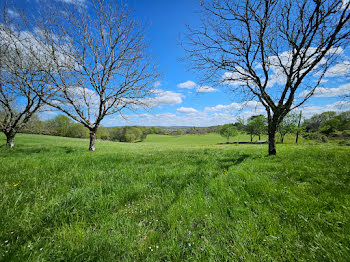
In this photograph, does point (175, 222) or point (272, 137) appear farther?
point (272, 137)

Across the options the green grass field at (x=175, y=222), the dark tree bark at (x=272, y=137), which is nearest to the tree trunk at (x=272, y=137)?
the dark tree bark at (x=272, y=137)

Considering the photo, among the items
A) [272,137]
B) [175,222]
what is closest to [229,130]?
[272,137]

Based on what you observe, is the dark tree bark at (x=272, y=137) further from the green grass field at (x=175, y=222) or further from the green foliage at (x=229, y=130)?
the green foliage at (x=229, y=130)

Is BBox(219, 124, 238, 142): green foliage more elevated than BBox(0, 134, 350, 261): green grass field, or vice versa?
BBox(219, 124, 238, 142): green foliage

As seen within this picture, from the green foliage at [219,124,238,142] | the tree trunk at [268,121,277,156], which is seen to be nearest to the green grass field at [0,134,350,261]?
the tree trunk at [268,121,277,156]

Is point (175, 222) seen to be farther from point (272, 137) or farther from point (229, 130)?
point (229, 130)

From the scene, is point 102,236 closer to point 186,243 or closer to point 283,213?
point 186,243

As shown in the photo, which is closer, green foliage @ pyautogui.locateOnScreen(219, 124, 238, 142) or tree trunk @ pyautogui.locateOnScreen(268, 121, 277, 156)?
tree trunk @ pyautogui.locateOnScreen(268, 121, 277, 156)

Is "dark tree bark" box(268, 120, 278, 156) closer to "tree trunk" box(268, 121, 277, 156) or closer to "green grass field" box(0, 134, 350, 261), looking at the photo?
"tree trunk" box(268, 121, 277, 156)

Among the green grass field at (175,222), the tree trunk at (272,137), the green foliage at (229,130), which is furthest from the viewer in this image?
the green foliage at (229,130)

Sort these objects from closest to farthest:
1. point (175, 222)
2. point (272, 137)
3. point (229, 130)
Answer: point (175, 222) → point (272, 137) → point (229, 130)

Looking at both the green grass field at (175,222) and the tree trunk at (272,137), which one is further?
the tree trunk at (272,137)

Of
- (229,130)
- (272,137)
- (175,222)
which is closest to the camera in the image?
(175,222)

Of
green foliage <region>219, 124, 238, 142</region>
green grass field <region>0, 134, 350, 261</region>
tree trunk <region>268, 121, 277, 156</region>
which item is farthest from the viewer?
green foliage <region>219, 124, 238, 142</region>
